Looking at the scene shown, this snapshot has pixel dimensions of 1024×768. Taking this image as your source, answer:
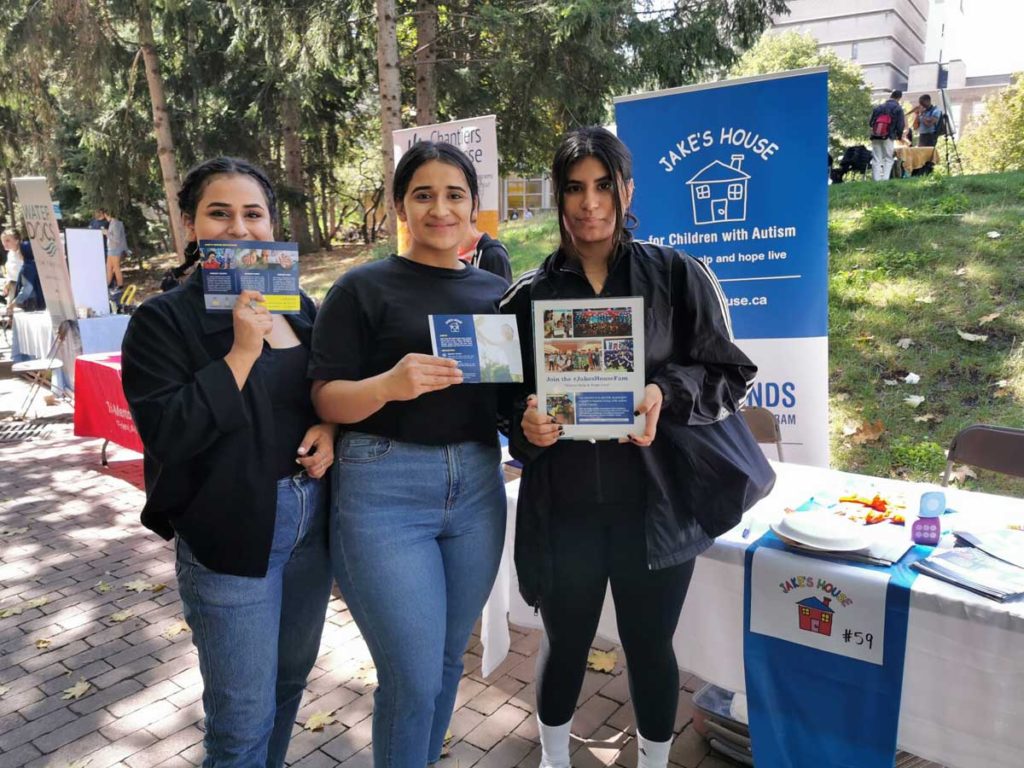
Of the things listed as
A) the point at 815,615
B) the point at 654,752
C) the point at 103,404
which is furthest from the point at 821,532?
the point at 103,404

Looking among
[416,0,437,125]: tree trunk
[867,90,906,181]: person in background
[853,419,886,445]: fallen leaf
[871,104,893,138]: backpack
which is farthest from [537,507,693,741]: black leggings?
[871,104,893,138]: backpack

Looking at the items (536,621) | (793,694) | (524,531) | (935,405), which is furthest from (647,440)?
(935,405)

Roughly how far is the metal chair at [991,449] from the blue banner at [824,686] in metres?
1.24

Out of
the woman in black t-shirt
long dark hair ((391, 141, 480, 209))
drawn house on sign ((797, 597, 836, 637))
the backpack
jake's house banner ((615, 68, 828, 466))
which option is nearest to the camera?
the woman in black t-shirt

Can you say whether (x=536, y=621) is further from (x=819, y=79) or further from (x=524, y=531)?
(x=819, y=79)

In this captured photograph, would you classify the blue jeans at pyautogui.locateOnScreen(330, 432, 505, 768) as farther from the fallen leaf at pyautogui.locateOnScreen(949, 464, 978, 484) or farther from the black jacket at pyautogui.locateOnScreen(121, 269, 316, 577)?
the fallen leaf at pyautogui.locateOnScreen(949, 464, 978, 484)

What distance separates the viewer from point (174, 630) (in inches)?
150

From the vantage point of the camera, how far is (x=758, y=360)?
405 cm

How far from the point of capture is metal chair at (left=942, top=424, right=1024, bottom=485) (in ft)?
10.1

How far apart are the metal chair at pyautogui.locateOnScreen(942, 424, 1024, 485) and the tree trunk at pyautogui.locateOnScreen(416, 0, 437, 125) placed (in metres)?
9.52

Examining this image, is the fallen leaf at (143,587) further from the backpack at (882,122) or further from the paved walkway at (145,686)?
the backpack at (882,122)

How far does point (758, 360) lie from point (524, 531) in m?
2.43

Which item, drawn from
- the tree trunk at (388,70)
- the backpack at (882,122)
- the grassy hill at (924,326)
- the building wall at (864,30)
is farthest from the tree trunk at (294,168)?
the building wall at (864,30)

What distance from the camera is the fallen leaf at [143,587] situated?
428 centimetres
